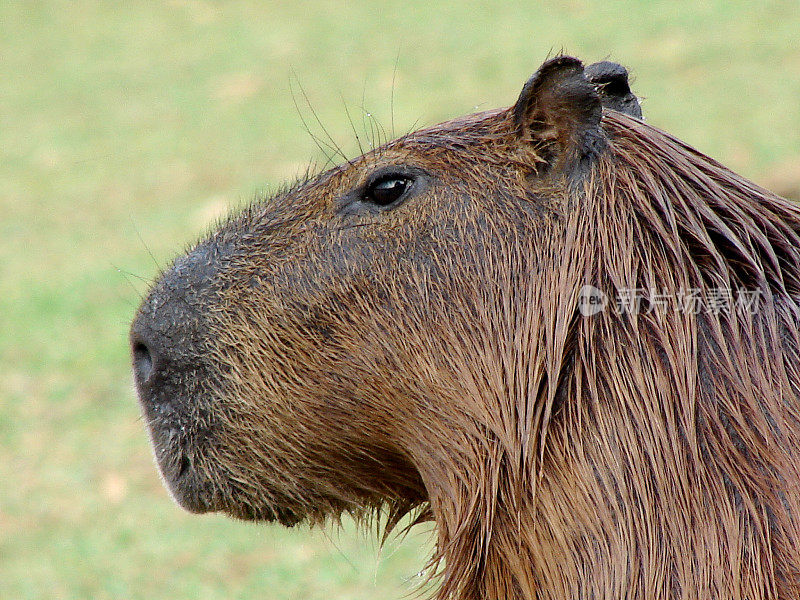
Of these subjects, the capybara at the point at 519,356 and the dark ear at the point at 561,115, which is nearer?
the capybara at the point at 519,356

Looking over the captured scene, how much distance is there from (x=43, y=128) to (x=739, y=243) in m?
13.1

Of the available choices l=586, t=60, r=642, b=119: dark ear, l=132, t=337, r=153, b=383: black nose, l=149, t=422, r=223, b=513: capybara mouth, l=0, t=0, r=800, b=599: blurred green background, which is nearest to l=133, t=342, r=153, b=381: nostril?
l=132, t=337, r=153, b=383: black nose

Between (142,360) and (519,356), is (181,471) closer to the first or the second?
(142,360)

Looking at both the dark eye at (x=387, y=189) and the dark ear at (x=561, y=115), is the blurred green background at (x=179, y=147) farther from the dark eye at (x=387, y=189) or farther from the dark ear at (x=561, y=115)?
the dark ear at (x=561, y=115)

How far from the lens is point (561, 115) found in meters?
1.96

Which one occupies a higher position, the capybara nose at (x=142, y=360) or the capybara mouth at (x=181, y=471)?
the capybara nose at (x=142, y=360)

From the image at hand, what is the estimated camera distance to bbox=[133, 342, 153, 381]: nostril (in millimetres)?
2148

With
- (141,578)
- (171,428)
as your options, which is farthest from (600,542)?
(141,578)

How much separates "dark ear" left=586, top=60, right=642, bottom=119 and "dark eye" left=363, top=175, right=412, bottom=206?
47cm

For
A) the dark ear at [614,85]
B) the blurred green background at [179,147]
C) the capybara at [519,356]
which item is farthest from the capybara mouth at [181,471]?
the dark ear at [614,85]

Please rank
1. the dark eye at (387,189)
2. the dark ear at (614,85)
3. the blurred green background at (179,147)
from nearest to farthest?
1. the dark eye at (387,189)
2. the dark ear at (614,85)
3. the blurred green background at (179,147)

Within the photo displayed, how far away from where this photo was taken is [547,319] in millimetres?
1900

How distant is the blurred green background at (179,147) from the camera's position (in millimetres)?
4793

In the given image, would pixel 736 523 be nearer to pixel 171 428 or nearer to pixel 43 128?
pixel 171 428
